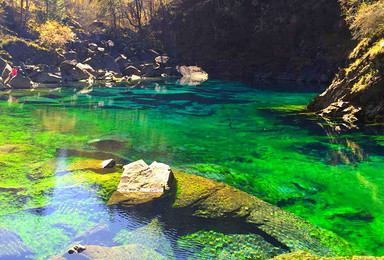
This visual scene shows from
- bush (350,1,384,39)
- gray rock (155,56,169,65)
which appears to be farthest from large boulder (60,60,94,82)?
bush (350,1,384,39)

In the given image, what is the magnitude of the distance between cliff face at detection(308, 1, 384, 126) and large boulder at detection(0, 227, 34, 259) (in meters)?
14.4

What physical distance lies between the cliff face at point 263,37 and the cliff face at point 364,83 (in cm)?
2528

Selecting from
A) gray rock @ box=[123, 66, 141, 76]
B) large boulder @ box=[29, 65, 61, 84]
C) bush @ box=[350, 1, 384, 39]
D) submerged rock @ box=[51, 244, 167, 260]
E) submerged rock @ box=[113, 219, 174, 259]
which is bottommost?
submerged rock @ box=[51, 244, 167, 260]

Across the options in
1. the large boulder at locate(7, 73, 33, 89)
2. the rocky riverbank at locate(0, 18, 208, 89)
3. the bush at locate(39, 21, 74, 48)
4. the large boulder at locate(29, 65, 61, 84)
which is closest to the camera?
the large boulder at locate(7, 73, 33, 89)

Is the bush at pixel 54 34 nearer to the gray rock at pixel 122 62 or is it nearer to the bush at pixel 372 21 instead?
the gray rock at pixel 122 62

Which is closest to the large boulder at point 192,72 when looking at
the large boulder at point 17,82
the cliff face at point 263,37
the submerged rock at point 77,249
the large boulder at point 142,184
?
the cliff face at point 263,37

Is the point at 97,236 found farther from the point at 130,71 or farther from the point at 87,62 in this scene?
the point at 130,71

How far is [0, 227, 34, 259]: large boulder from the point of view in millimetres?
5215

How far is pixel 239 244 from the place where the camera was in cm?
552

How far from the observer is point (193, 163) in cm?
984

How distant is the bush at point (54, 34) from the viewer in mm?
46938

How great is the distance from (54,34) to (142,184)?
47609mm

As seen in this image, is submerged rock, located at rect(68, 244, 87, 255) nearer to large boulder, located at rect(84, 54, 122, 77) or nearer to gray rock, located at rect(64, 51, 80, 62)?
large boulder, located at rect(84, 54, 122, 77)

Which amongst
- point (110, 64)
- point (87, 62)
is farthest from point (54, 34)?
point (110, 64)
